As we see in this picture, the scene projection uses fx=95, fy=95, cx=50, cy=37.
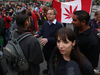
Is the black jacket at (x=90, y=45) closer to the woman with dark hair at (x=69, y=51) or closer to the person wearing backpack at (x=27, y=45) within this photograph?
the woman with dark hair at (x=69, y=51)

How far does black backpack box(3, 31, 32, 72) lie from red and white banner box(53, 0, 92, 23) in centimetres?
181

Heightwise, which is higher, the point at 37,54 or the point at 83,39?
the point at 83,39

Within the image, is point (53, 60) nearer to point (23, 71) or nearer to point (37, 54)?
point (37, 54)

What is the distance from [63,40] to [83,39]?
2.11 ft

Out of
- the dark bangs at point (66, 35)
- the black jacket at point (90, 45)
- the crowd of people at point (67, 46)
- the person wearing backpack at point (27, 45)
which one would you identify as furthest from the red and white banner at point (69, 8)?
the dark bangs at point (66, 35)

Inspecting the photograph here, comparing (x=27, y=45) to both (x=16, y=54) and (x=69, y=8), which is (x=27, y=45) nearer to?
(x=16, y=54)

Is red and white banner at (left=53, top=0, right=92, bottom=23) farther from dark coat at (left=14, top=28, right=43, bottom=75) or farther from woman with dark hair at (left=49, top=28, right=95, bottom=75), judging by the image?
woman with dark hair at (left=49, top=28, right=95, bottom=75)

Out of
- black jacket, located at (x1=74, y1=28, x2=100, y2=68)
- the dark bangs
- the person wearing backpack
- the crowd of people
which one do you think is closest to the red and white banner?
the crowd of people

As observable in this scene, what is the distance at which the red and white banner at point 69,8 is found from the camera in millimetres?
2877

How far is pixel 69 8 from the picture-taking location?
9.96 feet

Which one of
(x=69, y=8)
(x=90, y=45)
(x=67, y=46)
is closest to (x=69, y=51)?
(x=67, y=46)

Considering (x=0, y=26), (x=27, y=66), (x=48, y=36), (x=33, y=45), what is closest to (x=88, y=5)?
(x=48, y=36)

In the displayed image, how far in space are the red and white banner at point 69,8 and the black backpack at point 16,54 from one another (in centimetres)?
181

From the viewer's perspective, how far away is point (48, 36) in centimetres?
242
